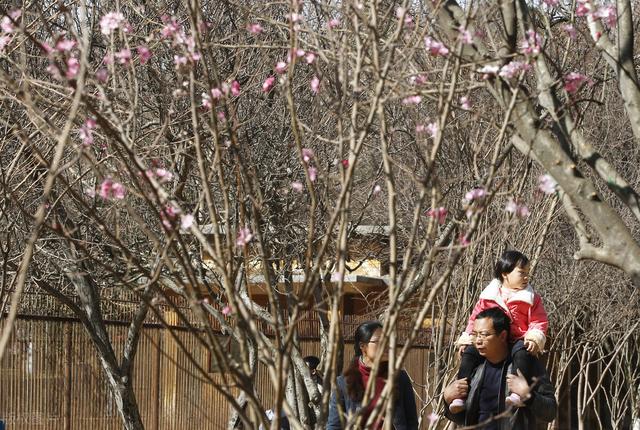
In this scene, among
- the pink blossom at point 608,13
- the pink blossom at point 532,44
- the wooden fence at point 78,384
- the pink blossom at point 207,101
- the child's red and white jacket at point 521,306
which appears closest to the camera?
the pink blossom at point 207,101

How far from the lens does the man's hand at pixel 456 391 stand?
621 centimetres

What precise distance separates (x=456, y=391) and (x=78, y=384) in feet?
26.1

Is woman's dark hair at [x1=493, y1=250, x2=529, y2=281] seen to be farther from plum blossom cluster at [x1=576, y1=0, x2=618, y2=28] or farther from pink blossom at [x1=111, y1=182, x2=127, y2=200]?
pink blossom at [x1=111, y1=182, x2=127, y2=200]

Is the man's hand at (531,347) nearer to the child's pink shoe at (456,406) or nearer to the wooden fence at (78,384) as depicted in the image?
the child's pink shoe at (456,406)

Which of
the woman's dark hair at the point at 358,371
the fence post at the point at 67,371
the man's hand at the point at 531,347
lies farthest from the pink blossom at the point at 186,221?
the fence post at the point at 67,371

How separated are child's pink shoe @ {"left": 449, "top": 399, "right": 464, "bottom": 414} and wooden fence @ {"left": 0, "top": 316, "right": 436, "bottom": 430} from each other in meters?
5.41

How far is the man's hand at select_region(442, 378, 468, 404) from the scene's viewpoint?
6211 millimetres

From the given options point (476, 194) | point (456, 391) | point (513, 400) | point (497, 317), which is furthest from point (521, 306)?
point (476, 194)

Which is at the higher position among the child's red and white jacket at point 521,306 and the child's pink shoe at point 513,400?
the child's red and white jacket at point 521,306

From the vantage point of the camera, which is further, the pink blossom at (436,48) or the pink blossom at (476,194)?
the pink blossom at (436,48)

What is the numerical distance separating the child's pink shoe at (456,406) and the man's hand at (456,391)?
0.02 meters

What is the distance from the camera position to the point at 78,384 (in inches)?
526

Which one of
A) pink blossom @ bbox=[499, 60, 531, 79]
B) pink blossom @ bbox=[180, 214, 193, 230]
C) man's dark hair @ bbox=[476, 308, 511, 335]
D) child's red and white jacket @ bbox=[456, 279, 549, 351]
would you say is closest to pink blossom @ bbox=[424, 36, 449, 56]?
pink blossom @ bbox=[499, 60, 531, 79]

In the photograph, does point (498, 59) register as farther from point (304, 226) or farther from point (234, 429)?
point (234, 429)
